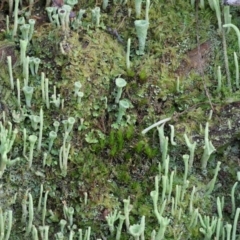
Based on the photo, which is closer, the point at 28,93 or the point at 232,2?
the point at 28,93

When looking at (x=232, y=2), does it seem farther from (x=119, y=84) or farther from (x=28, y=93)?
(x=28, y=93)

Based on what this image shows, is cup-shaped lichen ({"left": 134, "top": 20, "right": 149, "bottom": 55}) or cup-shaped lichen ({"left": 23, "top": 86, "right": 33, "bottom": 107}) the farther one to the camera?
cup-shaped lichen ({"left": 134, "top": 20, "right": 149, "bottom": 55})

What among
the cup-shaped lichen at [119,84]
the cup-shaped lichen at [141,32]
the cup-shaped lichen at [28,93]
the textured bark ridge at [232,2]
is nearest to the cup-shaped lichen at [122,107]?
the cup-shaped lichen at [119,84]

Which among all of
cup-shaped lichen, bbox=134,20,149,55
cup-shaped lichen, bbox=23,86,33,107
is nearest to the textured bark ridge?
cup-shaped lichen, bbox=134,20,149,55

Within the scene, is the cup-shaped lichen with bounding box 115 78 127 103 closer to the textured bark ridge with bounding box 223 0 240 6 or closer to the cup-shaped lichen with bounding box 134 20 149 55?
the cup-shaped lichen with bounding box 134 20 149 55

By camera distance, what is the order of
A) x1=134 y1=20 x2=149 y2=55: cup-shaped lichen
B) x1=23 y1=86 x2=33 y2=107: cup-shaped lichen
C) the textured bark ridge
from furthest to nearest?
the textured bark ridge
x1=134 y1=20 x2=149 y2=55: cup-shaped lichen
x1=23 y1=86 x2=33 y2=107: cup-shaped lichen

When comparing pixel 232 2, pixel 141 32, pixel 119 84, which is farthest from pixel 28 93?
pixel 232 2

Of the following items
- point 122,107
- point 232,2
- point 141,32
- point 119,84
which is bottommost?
point 122,107

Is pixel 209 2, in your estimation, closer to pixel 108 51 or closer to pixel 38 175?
pixel 108 51

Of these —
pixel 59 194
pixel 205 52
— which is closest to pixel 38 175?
pixel 59 194

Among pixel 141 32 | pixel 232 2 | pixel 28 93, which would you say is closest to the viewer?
pixel 28 93

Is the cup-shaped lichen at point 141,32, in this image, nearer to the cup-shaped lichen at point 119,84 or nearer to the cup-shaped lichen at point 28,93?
the cup-shaped lichen at point 119,84

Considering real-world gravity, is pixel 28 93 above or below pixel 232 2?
below
